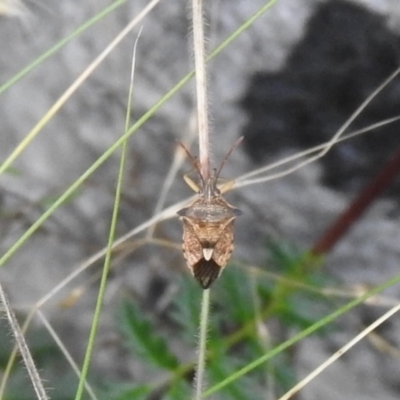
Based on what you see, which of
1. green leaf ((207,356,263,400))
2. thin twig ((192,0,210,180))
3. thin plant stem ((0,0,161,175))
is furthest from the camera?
Answer: green leaf ((207,356,263,400))

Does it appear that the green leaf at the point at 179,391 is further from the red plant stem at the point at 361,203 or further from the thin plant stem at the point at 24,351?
the thin plant stem at the point at 24,351

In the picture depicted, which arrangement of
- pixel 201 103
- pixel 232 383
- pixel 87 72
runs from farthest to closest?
pixel 232 383 < pixel 87 72 < pixel 201 103

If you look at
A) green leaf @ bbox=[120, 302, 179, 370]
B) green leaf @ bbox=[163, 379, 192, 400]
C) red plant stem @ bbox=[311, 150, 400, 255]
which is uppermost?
red plant stem @ bbox=[311, 150, 400, 255]

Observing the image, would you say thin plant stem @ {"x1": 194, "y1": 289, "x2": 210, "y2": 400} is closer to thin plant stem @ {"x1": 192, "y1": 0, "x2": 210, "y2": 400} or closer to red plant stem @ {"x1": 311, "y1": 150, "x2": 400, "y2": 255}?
thin plant stem @ {"x1": 192, "y1": 0, "x2": 210, "y2": 400}

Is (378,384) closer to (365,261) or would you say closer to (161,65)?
(365,261)

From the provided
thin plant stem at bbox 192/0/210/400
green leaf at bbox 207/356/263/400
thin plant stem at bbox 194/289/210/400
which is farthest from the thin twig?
green leaf at bbox 207/356/263/400

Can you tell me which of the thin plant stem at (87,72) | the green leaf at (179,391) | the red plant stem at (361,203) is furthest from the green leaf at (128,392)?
the thin plant stem at (87,72)

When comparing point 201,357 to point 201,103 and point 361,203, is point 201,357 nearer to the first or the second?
point 201,103

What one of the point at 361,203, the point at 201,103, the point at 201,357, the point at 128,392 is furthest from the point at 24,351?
the point at 361,203
